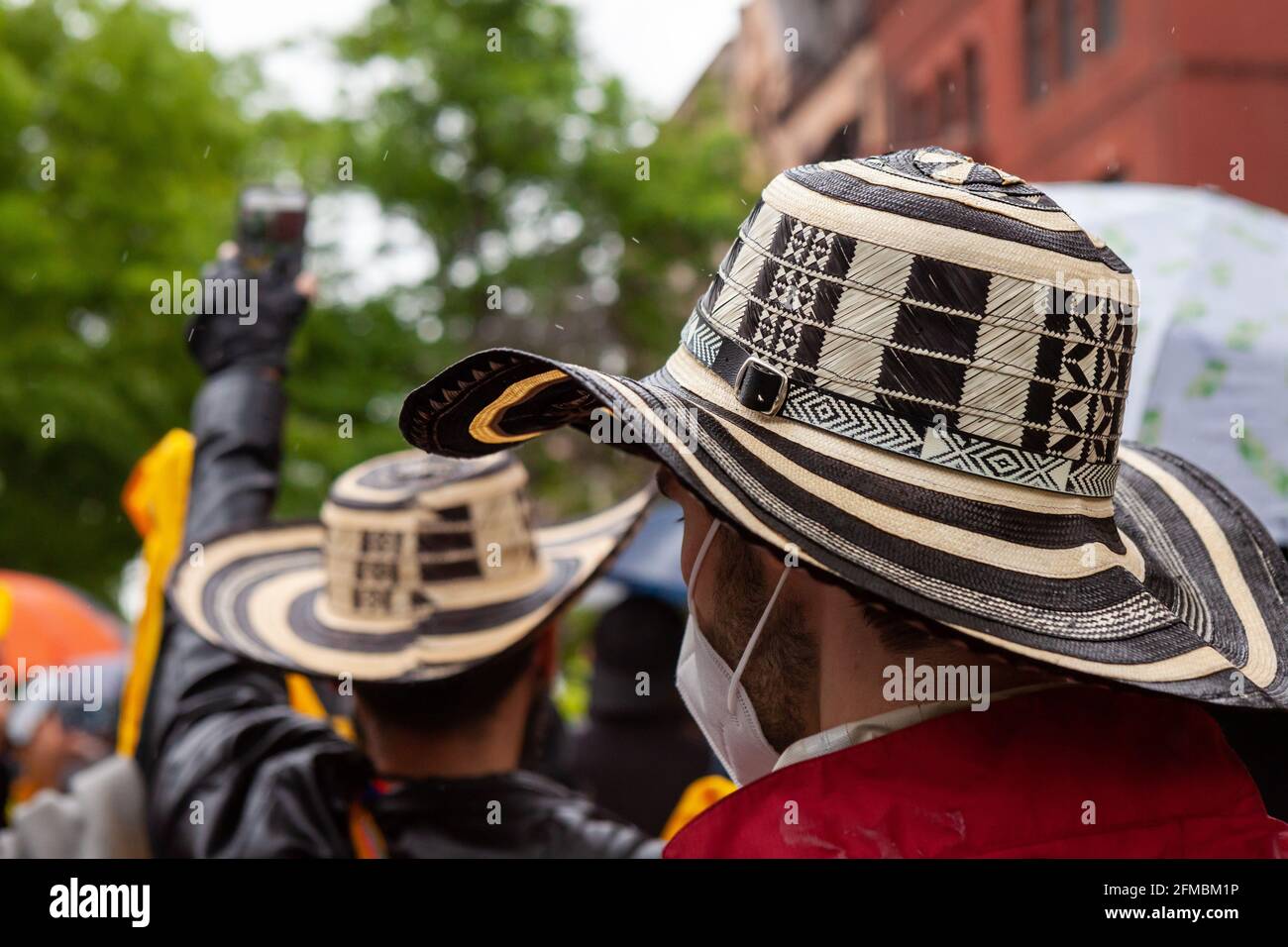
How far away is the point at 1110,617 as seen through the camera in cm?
163

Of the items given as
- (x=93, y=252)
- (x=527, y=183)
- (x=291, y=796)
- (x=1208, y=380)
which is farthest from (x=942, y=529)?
(x=93, y=252)

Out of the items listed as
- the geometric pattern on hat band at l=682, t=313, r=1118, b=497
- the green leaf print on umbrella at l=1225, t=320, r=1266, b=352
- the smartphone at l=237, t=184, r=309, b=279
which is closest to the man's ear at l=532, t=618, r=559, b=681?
the smartphone at l=237, t=184, r=309, b=279

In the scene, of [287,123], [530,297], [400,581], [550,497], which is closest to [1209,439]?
[400,581]

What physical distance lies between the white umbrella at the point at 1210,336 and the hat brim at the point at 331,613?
151cm

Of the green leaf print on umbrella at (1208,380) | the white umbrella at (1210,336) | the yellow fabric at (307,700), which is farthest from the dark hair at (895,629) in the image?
the green leaf print on umbrella at (1208,380)

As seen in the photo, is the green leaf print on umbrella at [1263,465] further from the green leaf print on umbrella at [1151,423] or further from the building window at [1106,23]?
the building window at [1106,23]

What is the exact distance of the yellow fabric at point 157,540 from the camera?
131 inches

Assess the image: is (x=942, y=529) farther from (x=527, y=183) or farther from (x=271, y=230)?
(x=527, y=183)

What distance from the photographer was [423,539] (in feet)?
9.73

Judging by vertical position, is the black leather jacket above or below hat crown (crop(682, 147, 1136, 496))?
below

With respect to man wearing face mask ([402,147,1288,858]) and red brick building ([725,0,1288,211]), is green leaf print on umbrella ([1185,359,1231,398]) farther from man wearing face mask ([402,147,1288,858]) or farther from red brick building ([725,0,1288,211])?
red brick building ([725,0,1288,211])

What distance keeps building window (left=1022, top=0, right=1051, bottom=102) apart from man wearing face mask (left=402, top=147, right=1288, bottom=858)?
55.3ft

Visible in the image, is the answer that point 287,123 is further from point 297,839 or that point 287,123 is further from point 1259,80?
point 297,839

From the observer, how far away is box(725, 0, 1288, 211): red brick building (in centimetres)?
1341
